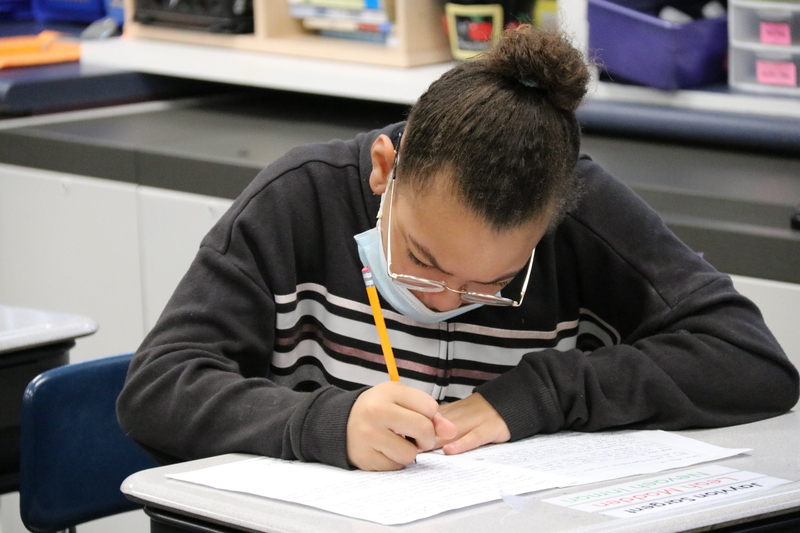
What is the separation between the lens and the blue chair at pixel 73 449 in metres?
1.46

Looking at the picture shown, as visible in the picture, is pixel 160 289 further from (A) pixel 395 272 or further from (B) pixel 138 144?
(A) pixel 395 272

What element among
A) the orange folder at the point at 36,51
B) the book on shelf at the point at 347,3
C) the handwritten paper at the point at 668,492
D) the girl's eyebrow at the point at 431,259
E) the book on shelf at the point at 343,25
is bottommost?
the handwritten paper at the point at 668,492

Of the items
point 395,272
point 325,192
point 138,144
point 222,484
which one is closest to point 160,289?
point 138,144

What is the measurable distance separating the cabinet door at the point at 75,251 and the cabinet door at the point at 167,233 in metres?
0.03

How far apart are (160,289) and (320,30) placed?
2.38ft

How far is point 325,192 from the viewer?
129cm

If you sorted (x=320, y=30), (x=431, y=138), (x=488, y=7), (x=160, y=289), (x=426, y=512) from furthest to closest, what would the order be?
1. (x=320, y=30)
2. (x=160, y=289)
3. (x=488, y=7)
4. (x=431, y=138)
5. (x=426, y=512)

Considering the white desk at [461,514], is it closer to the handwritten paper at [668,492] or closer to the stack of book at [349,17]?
the handwritten paper at [668,492]

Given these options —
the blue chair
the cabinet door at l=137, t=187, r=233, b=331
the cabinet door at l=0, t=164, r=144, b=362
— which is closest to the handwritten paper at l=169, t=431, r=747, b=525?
the blue chair

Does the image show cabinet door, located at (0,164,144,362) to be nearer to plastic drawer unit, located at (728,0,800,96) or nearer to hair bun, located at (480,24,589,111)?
plastic drawer unit, located at (728,0,800,96)

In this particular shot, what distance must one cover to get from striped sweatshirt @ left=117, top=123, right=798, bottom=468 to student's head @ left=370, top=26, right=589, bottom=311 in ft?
0.54

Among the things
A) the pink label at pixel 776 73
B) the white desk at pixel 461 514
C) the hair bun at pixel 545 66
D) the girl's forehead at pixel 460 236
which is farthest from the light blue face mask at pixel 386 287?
the pink label at pixel 776 73

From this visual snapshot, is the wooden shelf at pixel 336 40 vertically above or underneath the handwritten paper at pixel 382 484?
above

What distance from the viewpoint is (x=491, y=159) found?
102cm
